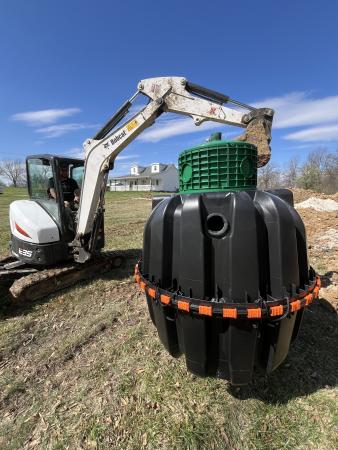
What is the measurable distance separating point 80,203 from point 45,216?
2.45 ft

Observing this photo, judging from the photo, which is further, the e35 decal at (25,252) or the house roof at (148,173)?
the house roof at (148,173)

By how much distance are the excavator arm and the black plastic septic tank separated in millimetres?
1568

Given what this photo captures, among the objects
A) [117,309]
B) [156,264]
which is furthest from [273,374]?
[117,309]

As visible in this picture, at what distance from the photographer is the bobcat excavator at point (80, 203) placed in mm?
4414

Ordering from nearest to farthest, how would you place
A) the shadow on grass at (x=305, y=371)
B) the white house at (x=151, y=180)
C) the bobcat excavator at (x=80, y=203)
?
the shadow on grass at (x=305, y=371)
the bobcat excavator at (x=80, y=203)
the white house at (x=151, y=180)

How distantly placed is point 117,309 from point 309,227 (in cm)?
647

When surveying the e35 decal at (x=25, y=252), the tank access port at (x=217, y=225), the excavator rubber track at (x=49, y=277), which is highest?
the tank access port at (x=217, y=225)

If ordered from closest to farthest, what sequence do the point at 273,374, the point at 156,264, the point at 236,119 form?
the point at 156,264
the point at 273,374
the point at 236,119

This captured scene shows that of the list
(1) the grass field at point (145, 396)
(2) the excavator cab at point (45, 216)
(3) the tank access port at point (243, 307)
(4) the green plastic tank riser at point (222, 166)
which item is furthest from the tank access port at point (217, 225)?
(2) the excavator cab at point (45, 216)

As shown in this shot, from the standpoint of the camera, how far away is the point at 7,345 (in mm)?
3709

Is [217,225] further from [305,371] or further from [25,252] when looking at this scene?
[25,252]

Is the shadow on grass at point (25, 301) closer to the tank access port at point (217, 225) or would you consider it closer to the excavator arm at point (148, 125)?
the excavator arm at point (148, 125)

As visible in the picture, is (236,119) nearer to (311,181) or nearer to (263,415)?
(263,415)

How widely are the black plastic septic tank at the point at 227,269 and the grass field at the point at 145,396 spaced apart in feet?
2.21
